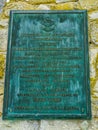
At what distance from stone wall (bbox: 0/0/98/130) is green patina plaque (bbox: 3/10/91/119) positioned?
6cm

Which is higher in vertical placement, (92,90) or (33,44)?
(33,44)

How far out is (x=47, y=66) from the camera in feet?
8.80

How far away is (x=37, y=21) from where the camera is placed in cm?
288

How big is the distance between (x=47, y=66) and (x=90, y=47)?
483mm

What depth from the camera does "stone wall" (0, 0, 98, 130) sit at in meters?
2.50

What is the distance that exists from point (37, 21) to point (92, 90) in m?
0.92

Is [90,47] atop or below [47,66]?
atop

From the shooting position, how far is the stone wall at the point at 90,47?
2.50 meters

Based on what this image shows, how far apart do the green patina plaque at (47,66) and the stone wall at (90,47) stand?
0.19 feet

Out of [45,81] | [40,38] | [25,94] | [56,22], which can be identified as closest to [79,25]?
[56,22]

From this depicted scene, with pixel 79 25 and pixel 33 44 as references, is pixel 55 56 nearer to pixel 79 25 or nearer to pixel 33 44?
pixel 33 44

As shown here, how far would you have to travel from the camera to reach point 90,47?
278cm

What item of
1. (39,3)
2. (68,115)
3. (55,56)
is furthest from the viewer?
(39,3)

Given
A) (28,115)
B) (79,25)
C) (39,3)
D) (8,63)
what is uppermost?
(39,3)
